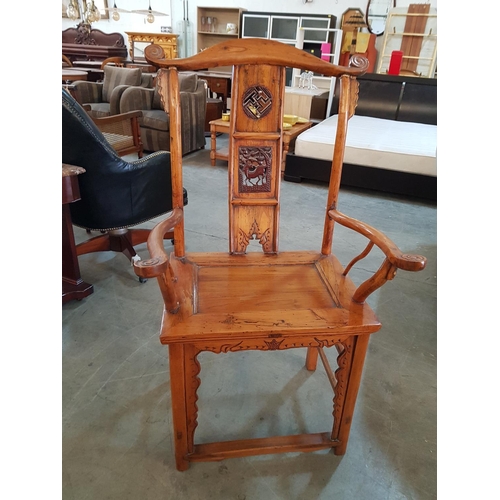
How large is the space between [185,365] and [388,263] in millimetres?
551

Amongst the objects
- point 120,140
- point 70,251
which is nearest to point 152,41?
point 120,140

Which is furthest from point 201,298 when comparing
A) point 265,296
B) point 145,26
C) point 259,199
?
point 145,26

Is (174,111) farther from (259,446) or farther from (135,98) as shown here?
(135,98)

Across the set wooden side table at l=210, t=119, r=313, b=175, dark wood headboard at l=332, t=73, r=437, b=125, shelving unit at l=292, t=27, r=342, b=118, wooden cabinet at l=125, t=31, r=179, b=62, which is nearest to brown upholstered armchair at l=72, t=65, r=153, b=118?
wooden side table at l=210, t=119, r=313, b=175

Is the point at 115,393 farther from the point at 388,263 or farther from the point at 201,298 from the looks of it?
the point at 388,263

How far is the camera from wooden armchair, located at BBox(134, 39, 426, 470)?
876 mm

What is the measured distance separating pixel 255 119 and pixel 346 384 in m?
0.81

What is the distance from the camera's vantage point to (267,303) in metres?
0.98

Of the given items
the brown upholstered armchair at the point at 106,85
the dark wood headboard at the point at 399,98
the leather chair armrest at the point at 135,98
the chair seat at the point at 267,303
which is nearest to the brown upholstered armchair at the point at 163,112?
the leather chair armrest at the point at 135,98

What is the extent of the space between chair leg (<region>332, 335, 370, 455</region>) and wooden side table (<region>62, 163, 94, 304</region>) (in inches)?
46.9

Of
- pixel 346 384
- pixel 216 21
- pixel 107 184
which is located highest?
pixel 216 21

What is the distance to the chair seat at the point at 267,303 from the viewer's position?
868 mm

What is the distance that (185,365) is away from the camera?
2.97 ft

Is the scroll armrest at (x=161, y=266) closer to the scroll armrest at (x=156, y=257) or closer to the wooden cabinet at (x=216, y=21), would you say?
the scroll armrest at (x=156, y=257)
